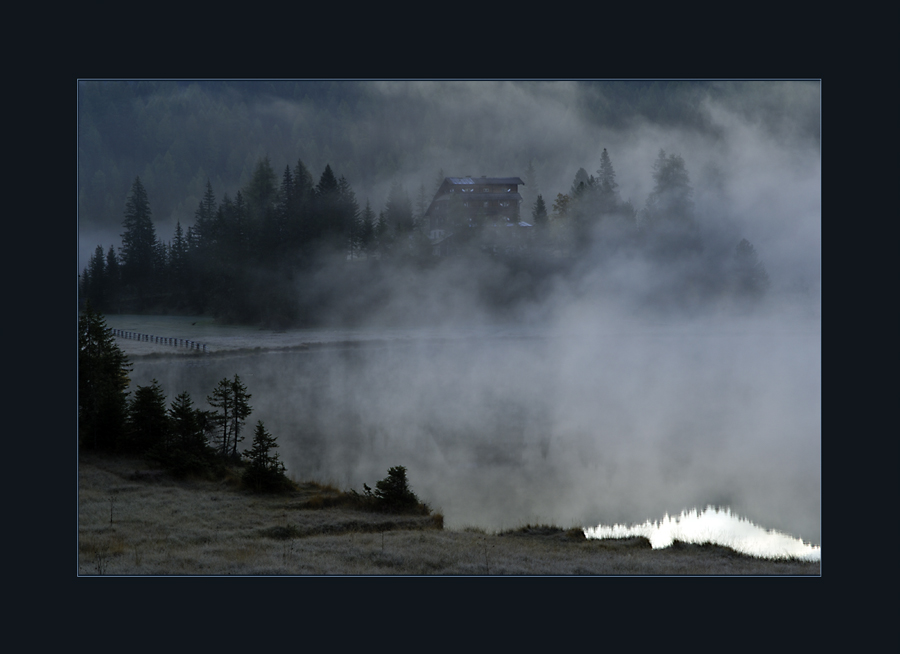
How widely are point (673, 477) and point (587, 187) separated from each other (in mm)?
3254

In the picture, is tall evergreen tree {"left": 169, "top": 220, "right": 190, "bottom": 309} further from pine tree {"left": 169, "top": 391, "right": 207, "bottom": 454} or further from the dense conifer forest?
pine tree {"left": 169, "top": 391, "right": 207, "bottom": 454}

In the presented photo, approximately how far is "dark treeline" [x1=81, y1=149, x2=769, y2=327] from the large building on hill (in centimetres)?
8

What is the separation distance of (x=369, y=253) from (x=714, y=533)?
4.66 meters

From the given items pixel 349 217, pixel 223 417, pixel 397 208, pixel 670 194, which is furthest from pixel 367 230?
pixel 670 194

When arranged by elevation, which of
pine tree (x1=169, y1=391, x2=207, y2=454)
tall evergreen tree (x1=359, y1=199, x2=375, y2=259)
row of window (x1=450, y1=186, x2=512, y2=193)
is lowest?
pine tree (x1=169, y1=391, x2=207, y2=454)

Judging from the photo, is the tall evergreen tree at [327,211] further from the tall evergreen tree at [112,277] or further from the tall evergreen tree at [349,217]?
the tall evergreen tree at [112,277]

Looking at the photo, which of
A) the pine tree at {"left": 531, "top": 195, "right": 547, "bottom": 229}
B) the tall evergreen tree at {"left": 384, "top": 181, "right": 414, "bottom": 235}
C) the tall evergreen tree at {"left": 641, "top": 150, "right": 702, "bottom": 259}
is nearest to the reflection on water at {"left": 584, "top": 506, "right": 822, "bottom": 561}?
the tall evergreen tree at {"left": 641, "top": 150, "right": 702, "bottom": 259}

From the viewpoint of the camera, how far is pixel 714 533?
6832 mm

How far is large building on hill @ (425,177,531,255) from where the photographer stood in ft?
23.9

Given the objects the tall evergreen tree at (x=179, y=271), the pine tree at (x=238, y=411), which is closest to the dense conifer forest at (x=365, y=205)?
the tall evergreen tree at (x=179, y=271)

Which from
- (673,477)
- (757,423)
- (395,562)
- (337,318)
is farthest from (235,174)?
(757,423)

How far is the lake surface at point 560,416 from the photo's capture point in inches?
271

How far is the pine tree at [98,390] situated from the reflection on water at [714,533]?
4952mm

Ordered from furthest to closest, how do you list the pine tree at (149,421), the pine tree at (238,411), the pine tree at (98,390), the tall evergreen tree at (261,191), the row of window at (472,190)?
the row of window at (472,190) < the tall evergreen tree at (261,191) < the pine tree at (238,411) < the pine tree at (149,421) < the pine tree at (98,390)
